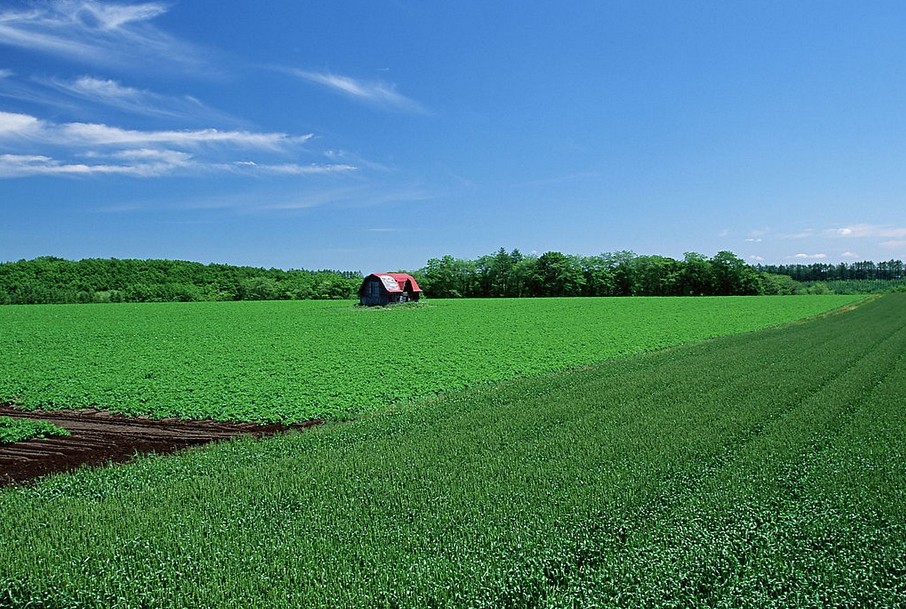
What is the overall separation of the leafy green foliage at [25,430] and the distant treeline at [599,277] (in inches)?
3571

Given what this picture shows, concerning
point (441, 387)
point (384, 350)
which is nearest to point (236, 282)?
point (384, 350)

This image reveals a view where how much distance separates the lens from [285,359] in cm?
2284

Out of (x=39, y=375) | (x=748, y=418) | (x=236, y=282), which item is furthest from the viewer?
(x=236, y=282)

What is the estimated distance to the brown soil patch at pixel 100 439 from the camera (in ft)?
35.0

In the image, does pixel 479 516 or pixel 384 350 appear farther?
pixel 384 350

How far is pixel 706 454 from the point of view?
9211 mm

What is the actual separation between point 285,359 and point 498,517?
1753 cm

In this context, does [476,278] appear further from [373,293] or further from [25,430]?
[25,430]

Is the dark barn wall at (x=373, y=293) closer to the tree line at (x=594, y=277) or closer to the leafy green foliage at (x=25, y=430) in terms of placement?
the tree line at (x=594, y=277)

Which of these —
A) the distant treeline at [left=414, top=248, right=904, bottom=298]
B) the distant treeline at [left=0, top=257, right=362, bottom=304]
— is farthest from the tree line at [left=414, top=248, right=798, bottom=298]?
the distant treeline at [left=0, top=257, right=362, bottom=304]

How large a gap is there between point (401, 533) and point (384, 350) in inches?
755

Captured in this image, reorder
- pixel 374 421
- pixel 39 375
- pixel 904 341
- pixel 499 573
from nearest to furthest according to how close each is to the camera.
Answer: pixel 499 573 → pixel 374 421 → pixel 39 375 → pixel 904 341

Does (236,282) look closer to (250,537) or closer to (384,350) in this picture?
(384,350)

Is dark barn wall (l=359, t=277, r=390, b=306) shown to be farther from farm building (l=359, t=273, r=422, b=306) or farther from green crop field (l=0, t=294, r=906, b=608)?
green crop field (l=0, t=294, r=906, b=608)
